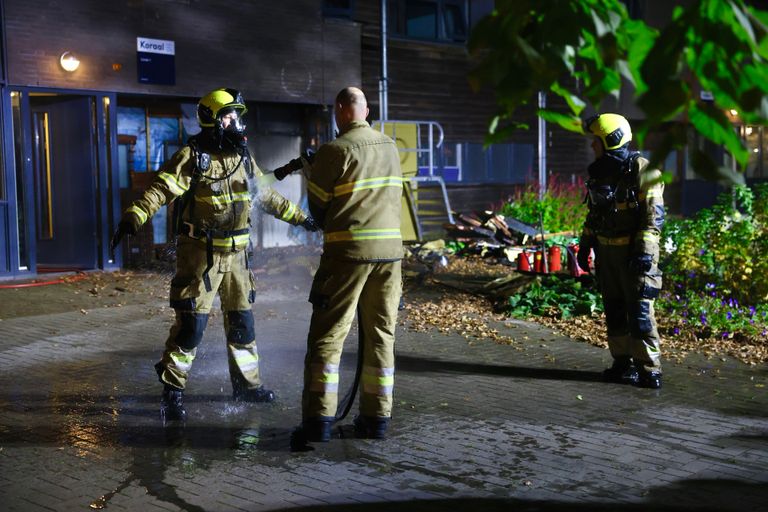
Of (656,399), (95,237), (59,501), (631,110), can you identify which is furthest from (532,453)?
(631,110)

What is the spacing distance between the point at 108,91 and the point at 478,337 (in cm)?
753

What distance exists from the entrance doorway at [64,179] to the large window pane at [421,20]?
781 cm

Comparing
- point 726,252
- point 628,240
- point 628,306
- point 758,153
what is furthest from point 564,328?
point 758,153

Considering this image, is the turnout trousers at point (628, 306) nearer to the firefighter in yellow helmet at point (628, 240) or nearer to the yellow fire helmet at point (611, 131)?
the firefighter in yellow helmet at point (628, 240)

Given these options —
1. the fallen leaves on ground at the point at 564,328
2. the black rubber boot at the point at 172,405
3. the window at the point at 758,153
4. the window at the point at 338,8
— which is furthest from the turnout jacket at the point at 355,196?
the window at the point at 758,153

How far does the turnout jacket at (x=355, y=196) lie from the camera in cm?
573

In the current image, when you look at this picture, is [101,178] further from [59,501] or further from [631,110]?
[631,110]

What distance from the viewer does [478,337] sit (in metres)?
9.56

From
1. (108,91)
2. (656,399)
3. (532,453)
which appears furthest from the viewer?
(108,91)

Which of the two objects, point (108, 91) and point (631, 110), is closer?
point (108, 91)

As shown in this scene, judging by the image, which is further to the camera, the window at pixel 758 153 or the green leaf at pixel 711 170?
the window at pixel 758 153

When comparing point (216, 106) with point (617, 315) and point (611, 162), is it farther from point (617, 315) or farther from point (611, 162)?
point (617, 315)

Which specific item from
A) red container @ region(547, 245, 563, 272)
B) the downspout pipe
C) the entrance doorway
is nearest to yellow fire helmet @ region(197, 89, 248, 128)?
red container @ region(547, 245, 563, 272)

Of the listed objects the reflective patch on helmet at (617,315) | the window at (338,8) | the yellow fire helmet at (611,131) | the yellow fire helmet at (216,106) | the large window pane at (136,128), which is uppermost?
the window at (338,8)
